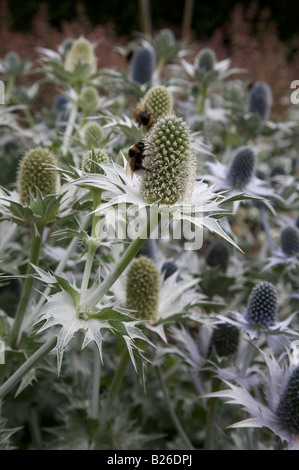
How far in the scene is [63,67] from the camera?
2072 millimetres

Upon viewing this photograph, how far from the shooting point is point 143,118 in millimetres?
1518

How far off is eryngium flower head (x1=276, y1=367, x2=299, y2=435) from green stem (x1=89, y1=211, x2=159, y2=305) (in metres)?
0.59

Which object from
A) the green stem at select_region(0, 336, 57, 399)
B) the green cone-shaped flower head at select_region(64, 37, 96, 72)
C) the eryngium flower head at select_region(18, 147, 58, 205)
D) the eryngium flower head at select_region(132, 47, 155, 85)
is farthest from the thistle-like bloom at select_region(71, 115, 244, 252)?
the eryngium flower head at select_region(132, 47, 155, 85)

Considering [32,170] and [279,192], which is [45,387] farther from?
[279,192]

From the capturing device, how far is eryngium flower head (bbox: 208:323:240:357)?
5.22 ft

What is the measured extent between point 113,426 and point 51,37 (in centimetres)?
453

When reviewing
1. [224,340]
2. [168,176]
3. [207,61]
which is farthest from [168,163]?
[207,61]

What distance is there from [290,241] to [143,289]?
766 millimetres

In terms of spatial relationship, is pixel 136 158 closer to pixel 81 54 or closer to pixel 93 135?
pixel 93 135

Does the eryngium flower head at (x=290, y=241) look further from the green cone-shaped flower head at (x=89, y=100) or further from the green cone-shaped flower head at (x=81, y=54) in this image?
the green cone-shaped flower head at (x=81, y=54)

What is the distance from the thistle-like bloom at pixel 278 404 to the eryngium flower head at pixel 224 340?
0.96ft

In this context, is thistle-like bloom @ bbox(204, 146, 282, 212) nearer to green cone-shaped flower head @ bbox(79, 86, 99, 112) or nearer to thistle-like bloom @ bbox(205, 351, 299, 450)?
green cone-shaped flower head @ bbox(79, 86, 99, 112)

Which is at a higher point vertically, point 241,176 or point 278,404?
point 241,176
